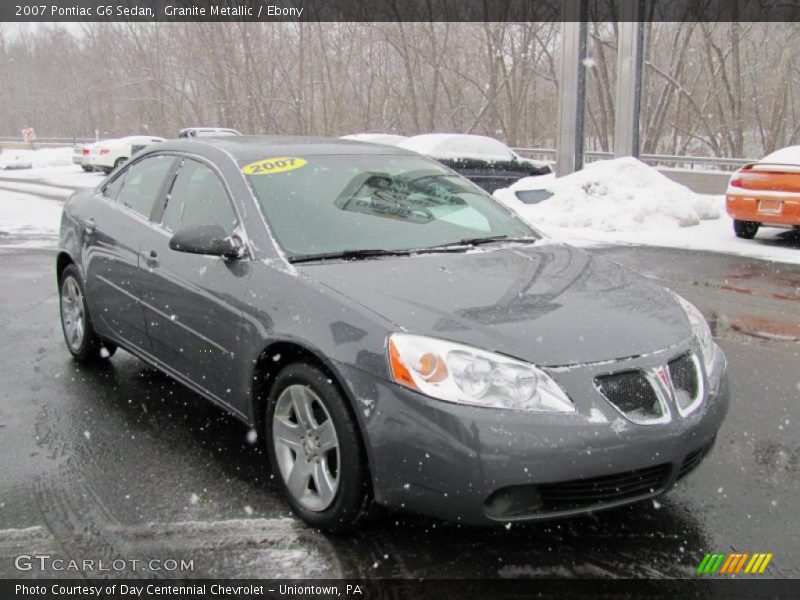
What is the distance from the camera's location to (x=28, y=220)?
44.9 feet

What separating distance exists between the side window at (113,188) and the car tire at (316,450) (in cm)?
241

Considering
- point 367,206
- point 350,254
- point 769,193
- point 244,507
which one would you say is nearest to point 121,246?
point 367,206

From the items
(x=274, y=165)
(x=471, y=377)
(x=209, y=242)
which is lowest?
(x=471, y=377)

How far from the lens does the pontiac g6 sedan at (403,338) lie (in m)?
2.59

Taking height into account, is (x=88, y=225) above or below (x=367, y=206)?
below

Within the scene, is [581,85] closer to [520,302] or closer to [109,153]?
[520,302]

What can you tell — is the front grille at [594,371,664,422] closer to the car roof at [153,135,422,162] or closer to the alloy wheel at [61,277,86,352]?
the car roof at [153,135,422,162]

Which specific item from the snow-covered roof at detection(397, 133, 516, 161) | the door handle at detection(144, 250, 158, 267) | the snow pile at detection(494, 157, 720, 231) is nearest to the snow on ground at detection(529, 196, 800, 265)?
the snow pile at detection(494, 157, 720, 231)

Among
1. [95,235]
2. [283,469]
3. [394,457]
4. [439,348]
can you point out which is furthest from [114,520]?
[95,235]

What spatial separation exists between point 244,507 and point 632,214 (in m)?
11.0

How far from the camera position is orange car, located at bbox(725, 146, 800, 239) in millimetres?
10391

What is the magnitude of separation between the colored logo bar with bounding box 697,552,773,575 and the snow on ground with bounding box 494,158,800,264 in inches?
333

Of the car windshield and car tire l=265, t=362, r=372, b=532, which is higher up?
the car windshield

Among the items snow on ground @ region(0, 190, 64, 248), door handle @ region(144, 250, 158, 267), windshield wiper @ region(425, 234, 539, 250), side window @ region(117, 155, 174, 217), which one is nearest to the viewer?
windshield wiper @ region(425, 234, 539, 250)
